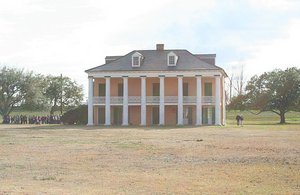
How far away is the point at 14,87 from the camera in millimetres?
86875

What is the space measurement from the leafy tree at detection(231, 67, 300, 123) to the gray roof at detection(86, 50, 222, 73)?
55.7 ft

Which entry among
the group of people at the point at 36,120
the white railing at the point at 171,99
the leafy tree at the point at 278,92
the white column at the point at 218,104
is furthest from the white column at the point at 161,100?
the leafy tree at the point at 278,92

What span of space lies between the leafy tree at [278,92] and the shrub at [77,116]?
24.6m

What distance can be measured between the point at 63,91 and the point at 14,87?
55.2 feet

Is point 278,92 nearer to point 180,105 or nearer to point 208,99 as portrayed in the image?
point 208,99

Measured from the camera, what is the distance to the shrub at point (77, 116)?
69938mm

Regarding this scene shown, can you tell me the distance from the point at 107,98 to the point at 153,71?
20.1 ft

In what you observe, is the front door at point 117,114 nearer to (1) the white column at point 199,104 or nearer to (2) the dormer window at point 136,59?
(2) the dormer window at point 136,59

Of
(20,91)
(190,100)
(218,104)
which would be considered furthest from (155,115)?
(20,91)

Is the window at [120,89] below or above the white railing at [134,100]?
above

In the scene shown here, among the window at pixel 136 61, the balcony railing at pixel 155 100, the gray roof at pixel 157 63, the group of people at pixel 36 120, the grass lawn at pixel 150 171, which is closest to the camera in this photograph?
the grass lawn at pixel 150 171

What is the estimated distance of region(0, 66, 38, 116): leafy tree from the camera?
280ft

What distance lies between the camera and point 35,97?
284 feet

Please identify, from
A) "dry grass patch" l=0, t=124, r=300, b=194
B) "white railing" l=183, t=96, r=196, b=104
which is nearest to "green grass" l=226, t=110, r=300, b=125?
"white railing" l=183, t=96, r=196, b=104
